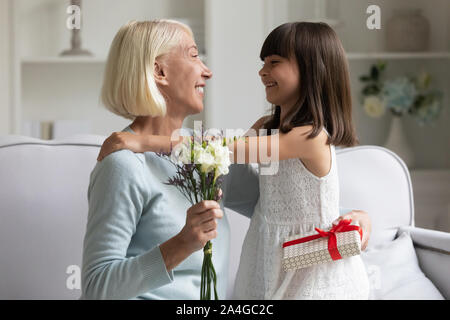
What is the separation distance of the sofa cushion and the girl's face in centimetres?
51

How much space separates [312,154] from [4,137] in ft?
2.12

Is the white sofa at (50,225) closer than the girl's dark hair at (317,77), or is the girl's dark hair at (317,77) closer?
the girl's dark hair at (317,77)

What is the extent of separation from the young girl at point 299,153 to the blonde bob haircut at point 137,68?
0.04 metres

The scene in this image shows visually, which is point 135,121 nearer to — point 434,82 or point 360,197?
point 360,197

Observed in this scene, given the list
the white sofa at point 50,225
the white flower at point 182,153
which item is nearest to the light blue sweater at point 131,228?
the white flower at point 182,153

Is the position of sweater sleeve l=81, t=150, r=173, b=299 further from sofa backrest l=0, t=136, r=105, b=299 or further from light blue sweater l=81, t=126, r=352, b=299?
sofa backrest l=0, t=136, r=105, b=299

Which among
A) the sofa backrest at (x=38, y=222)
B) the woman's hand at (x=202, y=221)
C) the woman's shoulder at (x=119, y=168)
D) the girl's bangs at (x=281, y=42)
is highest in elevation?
the girl's bangs at (x=281, y=42)

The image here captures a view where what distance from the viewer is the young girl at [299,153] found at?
22.9 inches

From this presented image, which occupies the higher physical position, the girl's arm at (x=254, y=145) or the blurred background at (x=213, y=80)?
the blurred background at (x=213, y=80)

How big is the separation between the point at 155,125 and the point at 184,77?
0.24 ft

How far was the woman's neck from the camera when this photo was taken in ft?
2.10

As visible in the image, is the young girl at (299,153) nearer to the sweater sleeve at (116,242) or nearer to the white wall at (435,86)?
the sweater sleeve at (116,242)

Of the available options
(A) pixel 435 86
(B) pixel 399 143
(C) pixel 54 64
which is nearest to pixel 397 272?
(B) pixel 399 143
